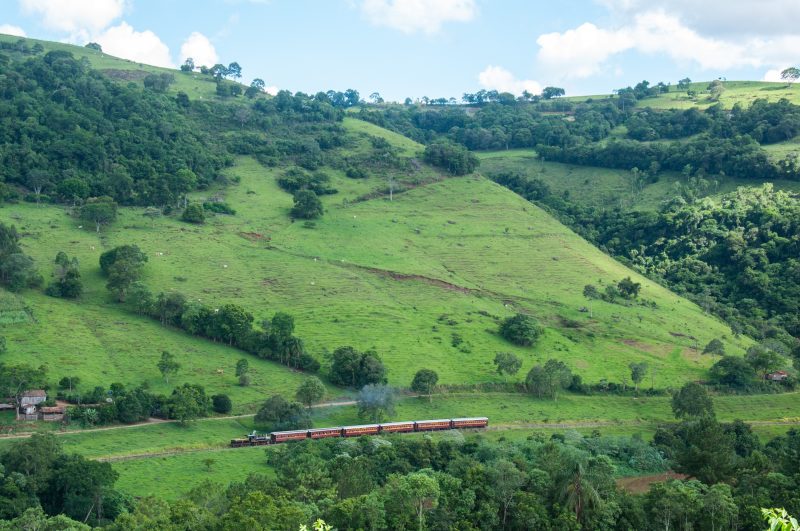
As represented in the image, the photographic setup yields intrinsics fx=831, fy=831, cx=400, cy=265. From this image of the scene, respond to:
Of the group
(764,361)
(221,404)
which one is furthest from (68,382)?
(764,361)

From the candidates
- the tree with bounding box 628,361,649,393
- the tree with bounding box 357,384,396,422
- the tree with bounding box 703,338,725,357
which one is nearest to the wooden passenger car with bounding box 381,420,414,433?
the tree with bounding box 357,384,396,422

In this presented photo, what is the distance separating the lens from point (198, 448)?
220 ft

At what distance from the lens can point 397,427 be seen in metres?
73.2

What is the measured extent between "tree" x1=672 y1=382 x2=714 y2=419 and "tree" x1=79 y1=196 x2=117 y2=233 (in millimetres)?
72895

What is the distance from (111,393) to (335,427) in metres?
19.7

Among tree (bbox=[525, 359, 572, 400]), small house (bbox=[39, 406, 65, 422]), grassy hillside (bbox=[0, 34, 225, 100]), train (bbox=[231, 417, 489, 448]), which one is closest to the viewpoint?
small house (bbox=[39, 406, 65, 422])

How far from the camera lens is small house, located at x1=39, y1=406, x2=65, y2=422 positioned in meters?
67.3

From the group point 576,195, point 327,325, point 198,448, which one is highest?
point 576,195

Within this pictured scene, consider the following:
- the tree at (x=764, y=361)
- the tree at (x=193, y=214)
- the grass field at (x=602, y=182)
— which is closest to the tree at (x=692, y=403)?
the tree at (x=764, y=361)

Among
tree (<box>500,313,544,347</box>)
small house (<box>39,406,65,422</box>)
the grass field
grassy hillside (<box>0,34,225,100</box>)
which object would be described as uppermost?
grassy hillside (<box>0,34,225,100</box>)

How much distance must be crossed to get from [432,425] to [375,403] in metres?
5.49

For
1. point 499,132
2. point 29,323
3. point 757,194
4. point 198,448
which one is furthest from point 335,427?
point 499,132

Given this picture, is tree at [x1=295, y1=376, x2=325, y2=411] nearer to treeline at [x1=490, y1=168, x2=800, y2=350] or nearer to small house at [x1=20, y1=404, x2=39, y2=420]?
small house at [x1=20, y1=404, x2=39, y2=420]

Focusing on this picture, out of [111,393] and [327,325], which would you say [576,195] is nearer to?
[327,325]
